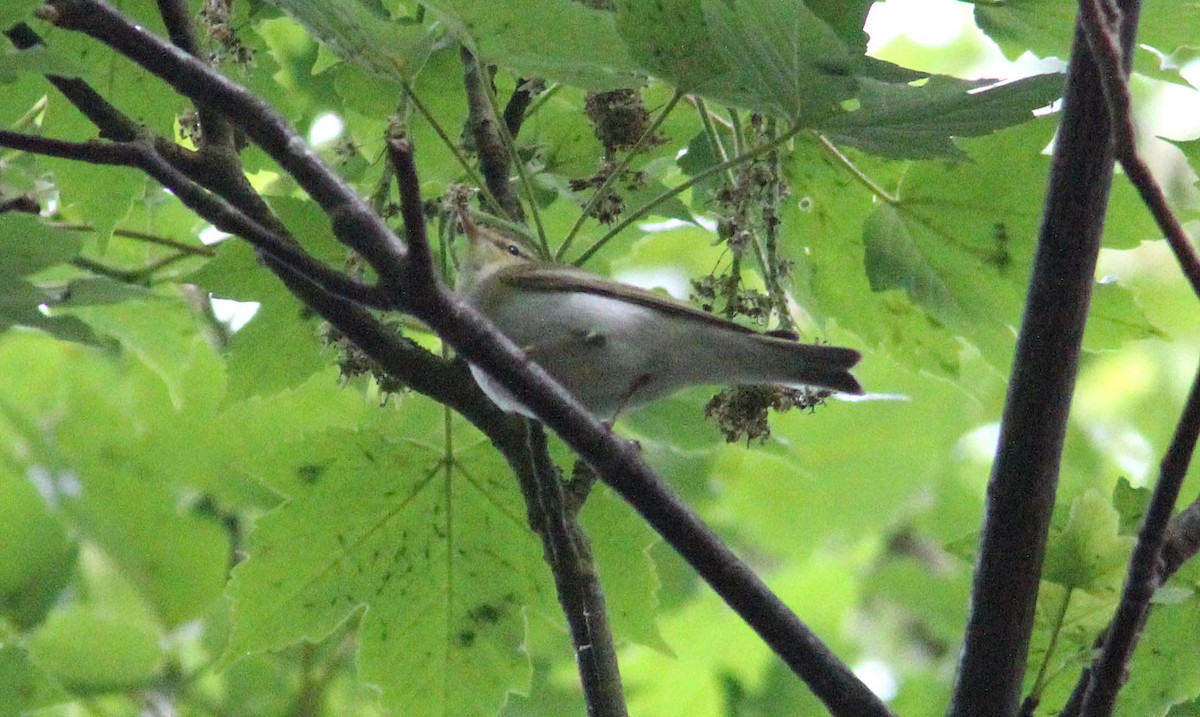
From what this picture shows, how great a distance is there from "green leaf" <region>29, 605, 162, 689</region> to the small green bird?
1.96 m

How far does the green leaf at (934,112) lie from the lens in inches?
75.4

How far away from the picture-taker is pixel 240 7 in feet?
8.35

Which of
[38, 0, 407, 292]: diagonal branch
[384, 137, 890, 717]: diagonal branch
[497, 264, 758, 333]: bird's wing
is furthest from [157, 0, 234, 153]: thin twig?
[497, 264, 758, 333]: bird's wing

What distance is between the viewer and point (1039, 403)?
5.58 ft

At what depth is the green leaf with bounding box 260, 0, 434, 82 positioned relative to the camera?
1871 mm

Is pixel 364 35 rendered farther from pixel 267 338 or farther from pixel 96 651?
pixel 96 651

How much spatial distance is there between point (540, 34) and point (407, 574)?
1.26 meters

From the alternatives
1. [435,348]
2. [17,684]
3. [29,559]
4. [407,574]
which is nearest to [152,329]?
[29,559]

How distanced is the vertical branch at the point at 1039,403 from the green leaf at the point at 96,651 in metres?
2.97

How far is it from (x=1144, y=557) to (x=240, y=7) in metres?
1.97

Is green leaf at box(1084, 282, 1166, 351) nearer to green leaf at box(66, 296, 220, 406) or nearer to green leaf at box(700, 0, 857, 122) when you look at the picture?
green leaf at box(700, 0, 857, 122)

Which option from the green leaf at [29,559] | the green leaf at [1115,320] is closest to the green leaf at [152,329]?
the green leaf at [29,559]

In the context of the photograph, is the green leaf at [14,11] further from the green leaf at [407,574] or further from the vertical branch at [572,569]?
the green leaf at [407,574]

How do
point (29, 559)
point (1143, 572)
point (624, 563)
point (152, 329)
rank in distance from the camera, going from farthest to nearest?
1. point (29, 559)
2. point (152, 329)
3. point (624, 563)
4. point (1143, 572)
